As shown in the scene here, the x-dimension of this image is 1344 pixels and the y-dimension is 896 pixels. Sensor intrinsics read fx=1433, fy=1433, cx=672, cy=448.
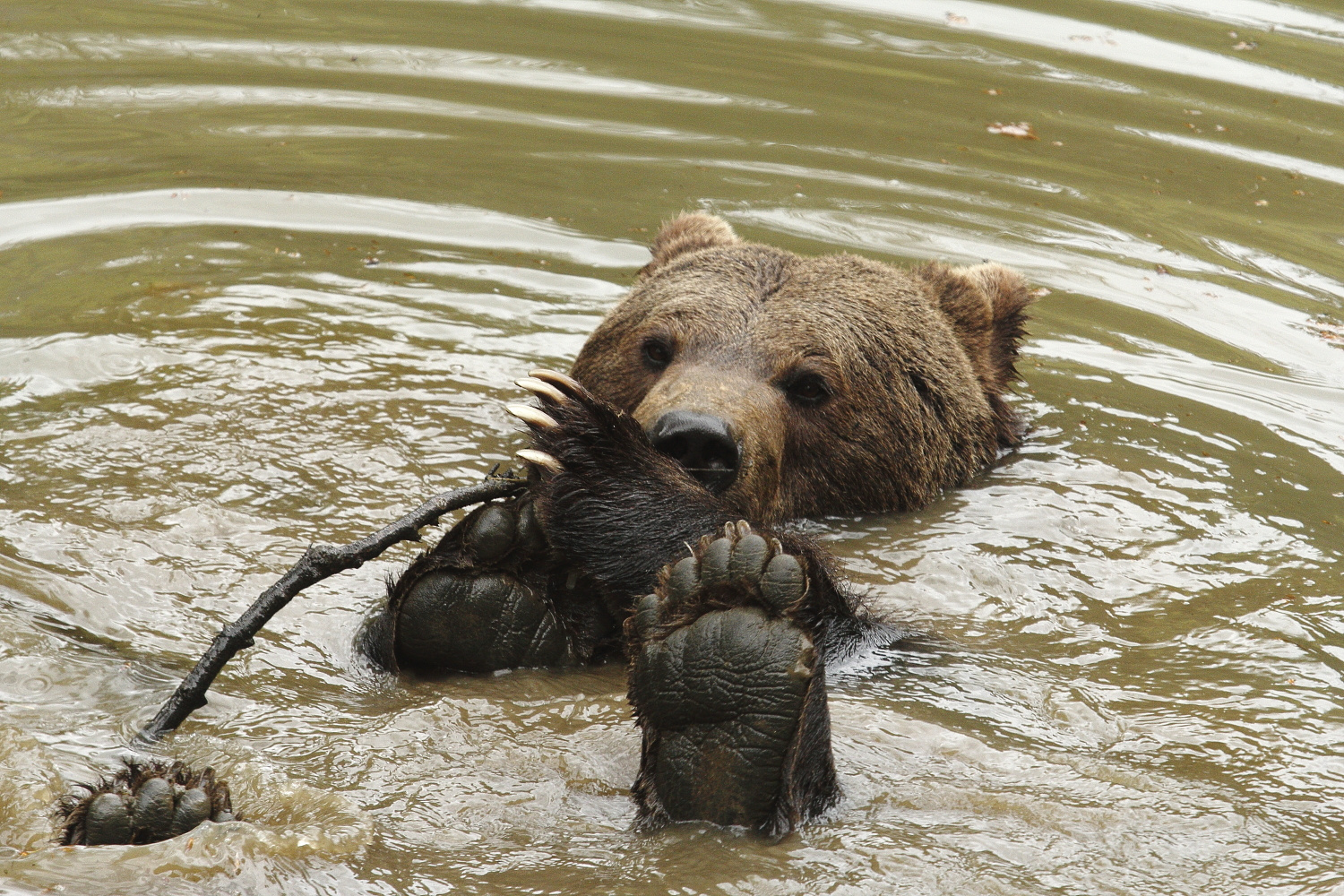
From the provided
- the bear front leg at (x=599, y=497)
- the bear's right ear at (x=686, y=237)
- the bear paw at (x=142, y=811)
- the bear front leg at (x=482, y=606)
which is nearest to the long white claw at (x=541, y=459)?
the bear front leg at (x=599, y=497)

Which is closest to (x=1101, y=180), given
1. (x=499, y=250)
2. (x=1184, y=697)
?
(x=499, y=250)

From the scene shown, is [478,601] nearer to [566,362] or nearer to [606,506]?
[606,506]

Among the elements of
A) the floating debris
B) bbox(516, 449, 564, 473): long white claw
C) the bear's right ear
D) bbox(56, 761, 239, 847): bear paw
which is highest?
the floating debris

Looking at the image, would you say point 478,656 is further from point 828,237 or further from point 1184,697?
point 828,237

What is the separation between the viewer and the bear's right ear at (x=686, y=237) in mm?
6320

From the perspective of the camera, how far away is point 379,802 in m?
3.16

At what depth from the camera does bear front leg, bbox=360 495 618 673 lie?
374 centimetres

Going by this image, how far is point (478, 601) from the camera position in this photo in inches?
148

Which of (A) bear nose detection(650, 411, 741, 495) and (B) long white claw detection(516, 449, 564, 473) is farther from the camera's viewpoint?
(A) bear nose detection(650, 411, 741, 495)

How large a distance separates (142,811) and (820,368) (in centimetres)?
308

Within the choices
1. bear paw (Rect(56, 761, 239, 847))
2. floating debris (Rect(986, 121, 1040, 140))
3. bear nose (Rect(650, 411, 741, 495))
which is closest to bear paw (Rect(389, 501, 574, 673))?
bear nose (Rect(650, 411, 741, 495))

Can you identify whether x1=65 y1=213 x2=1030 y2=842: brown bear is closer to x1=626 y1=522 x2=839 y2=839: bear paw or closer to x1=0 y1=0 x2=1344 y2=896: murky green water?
x1=626 y1=522 x2=839 y2=839: bear paw

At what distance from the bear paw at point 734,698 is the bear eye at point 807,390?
6.82 feet

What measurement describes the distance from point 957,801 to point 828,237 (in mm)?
5756
